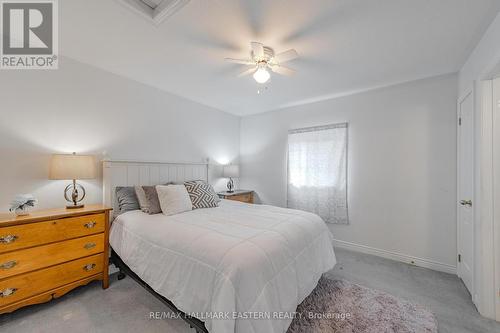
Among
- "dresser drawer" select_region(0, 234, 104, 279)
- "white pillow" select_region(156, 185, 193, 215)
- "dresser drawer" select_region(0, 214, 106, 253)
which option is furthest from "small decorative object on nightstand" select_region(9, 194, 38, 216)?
"white pillow" select_region(156, 185, 193, 215)

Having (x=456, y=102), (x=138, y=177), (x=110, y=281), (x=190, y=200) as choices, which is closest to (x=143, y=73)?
(x=138, y=177)

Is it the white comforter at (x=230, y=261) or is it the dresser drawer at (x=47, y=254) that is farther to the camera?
the dresser drawer at (x=47, y=254)

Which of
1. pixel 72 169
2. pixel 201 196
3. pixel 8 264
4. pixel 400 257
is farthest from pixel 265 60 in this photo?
pixel 400 257

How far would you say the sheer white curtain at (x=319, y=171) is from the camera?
326cm

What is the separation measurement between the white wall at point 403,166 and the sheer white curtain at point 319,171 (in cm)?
14

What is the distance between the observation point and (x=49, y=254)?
1800 millimetres

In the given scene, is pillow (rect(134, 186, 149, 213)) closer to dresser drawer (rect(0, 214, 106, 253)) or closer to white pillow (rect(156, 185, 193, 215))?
white pillow (rect(156, 185, 193, 215))

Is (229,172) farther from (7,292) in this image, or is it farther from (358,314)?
(7,292)

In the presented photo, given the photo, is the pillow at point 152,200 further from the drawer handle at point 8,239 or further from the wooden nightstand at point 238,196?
the wooden nightstand at point 238,196

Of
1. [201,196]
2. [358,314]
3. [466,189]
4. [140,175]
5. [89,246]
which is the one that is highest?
[140,175]

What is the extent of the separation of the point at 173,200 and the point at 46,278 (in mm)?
1236

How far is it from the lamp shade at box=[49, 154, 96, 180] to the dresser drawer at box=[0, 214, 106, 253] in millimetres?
430

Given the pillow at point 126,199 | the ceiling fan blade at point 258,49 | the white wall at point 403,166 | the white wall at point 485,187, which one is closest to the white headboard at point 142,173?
the pillow at point 126,199

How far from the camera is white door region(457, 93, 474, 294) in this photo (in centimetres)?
203
